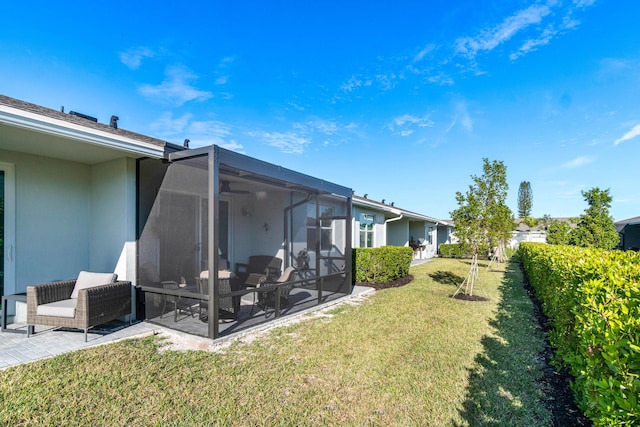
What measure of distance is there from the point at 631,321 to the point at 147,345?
5.45 m

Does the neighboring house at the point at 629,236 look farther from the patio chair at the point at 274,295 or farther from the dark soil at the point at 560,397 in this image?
the patio chair at the point at 274,295

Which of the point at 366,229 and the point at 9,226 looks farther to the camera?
the point at 366,229

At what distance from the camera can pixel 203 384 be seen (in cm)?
353

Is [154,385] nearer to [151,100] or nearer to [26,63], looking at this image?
[26,63]

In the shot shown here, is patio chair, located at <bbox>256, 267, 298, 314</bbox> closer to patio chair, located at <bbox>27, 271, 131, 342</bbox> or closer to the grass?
the grass

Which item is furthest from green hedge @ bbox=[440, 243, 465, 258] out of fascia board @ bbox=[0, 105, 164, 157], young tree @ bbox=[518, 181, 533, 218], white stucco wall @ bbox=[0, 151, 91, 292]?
young tree @ bbox=[518, 181, 533, 218]

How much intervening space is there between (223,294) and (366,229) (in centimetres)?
1023

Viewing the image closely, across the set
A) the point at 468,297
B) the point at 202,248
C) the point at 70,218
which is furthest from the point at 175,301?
the point at 468,297

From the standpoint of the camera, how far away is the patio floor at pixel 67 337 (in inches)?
162

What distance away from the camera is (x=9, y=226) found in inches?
211

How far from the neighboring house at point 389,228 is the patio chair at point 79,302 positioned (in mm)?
8697

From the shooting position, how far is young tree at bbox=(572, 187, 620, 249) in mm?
14680

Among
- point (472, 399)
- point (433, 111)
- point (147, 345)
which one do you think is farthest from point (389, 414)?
point (433, 111)

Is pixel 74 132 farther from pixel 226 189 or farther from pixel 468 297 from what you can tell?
pixel 468 297
